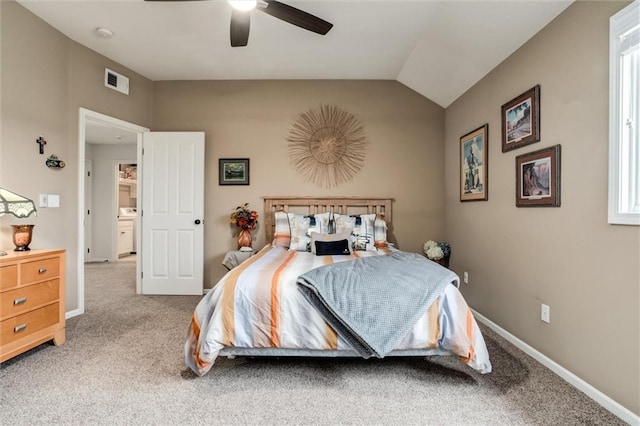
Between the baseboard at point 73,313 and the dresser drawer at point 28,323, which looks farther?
the baseboard at point 73,313

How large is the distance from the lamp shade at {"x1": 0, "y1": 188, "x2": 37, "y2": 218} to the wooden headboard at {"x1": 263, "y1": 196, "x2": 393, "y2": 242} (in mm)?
2301

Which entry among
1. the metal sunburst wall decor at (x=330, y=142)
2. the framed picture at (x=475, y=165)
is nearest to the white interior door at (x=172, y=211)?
the metal sunburst wall decor at (x=330, y=142)

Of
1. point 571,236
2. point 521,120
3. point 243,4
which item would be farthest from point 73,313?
point 521,120

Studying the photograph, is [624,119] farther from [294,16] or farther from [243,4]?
[243,4]

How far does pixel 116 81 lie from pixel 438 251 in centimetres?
424

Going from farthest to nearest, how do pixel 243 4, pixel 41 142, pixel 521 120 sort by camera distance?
pixel 41 142
pixel 521 120
pixel 243 4

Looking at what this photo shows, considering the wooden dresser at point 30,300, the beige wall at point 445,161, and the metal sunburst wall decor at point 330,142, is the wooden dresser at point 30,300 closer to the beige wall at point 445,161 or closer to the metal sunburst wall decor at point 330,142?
the beige wall at point 445,161

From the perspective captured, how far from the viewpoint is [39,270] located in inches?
92.7

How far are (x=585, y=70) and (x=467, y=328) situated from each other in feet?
5.81

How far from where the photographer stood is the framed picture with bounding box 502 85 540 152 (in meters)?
2.37

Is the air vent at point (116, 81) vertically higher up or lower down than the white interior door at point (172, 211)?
higher up

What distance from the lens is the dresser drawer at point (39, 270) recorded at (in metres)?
2.25

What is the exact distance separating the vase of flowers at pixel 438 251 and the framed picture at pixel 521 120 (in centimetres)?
136

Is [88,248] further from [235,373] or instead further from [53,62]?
[235,373]
